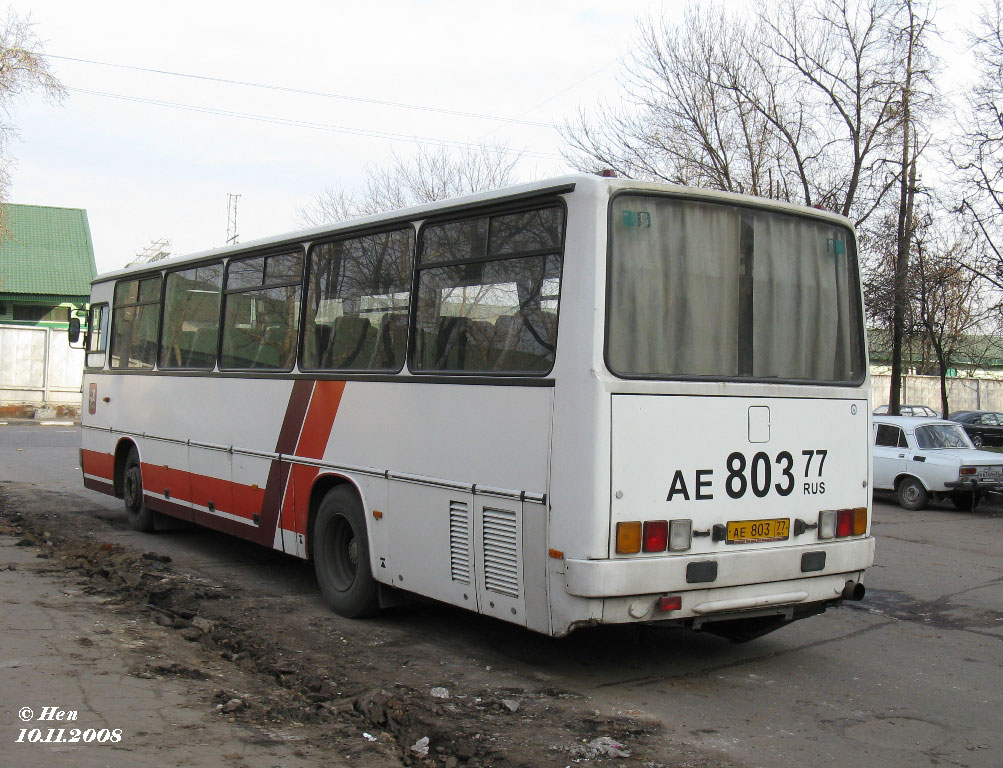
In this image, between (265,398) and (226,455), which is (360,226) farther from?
(226,455)

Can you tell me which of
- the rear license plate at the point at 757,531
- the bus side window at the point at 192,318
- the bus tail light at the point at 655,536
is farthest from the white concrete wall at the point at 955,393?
the bus tail light at the point at 655,536

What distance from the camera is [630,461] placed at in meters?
6.10

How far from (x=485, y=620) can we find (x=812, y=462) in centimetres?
292

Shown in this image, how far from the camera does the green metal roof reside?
4203 cm

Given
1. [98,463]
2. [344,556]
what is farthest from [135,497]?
[344,556]

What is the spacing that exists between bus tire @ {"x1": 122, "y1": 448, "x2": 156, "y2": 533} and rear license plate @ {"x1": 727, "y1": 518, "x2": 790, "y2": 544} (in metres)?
7.96

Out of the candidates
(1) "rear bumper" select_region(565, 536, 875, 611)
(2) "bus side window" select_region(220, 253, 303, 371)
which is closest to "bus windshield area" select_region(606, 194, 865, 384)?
(1) "rear bumper" select_region(565, 536, 875, 611)

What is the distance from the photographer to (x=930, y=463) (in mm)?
17469

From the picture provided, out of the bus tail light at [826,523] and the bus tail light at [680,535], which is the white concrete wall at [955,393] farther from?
the bus tail light at [680,535]

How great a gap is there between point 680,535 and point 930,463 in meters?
12.8

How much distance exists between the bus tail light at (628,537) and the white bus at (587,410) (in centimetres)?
1

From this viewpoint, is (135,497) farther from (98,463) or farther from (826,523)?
(826,523)

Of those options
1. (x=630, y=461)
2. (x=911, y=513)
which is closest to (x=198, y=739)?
(x=630, y=461)

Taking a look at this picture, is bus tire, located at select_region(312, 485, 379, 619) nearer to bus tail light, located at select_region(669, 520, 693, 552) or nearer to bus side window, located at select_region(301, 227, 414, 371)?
bus side window, located at select_region(301, 227, 414, 371)
